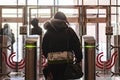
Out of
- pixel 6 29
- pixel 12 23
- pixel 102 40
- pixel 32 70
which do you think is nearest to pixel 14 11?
pixel 12 23

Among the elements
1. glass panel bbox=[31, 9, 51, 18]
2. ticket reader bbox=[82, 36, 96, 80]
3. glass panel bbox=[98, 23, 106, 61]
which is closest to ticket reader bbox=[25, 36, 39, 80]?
ticket reader bbox=[82, 36, 96, 80]

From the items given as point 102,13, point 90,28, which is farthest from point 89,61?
point 90,28

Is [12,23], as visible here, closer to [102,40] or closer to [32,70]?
[102,40]

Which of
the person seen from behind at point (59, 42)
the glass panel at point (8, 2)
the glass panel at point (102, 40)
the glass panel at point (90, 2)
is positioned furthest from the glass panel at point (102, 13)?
the person seen from behind at point (59, 42)

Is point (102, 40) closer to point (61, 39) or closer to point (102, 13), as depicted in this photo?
point (102, 13)

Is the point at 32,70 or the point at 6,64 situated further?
the point at 6,64

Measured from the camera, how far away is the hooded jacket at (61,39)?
191 inches

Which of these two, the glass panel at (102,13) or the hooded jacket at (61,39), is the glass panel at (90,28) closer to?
the glass panel at (102,13)

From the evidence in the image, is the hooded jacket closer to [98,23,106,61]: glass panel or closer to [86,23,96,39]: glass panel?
[86,23,96,39]: glass panel

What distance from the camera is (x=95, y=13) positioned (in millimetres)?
11758

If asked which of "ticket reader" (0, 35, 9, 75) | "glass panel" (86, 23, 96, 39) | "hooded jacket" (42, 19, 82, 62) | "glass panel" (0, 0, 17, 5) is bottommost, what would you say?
"ticket reader" (0, 35, 9, 75)

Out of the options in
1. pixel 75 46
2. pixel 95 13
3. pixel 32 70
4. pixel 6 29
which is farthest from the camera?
pixel 95 13

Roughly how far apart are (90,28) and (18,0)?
3.02 metres

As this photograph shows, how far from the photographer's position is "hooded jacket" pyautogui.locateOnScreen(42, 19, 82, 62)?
485 cm
